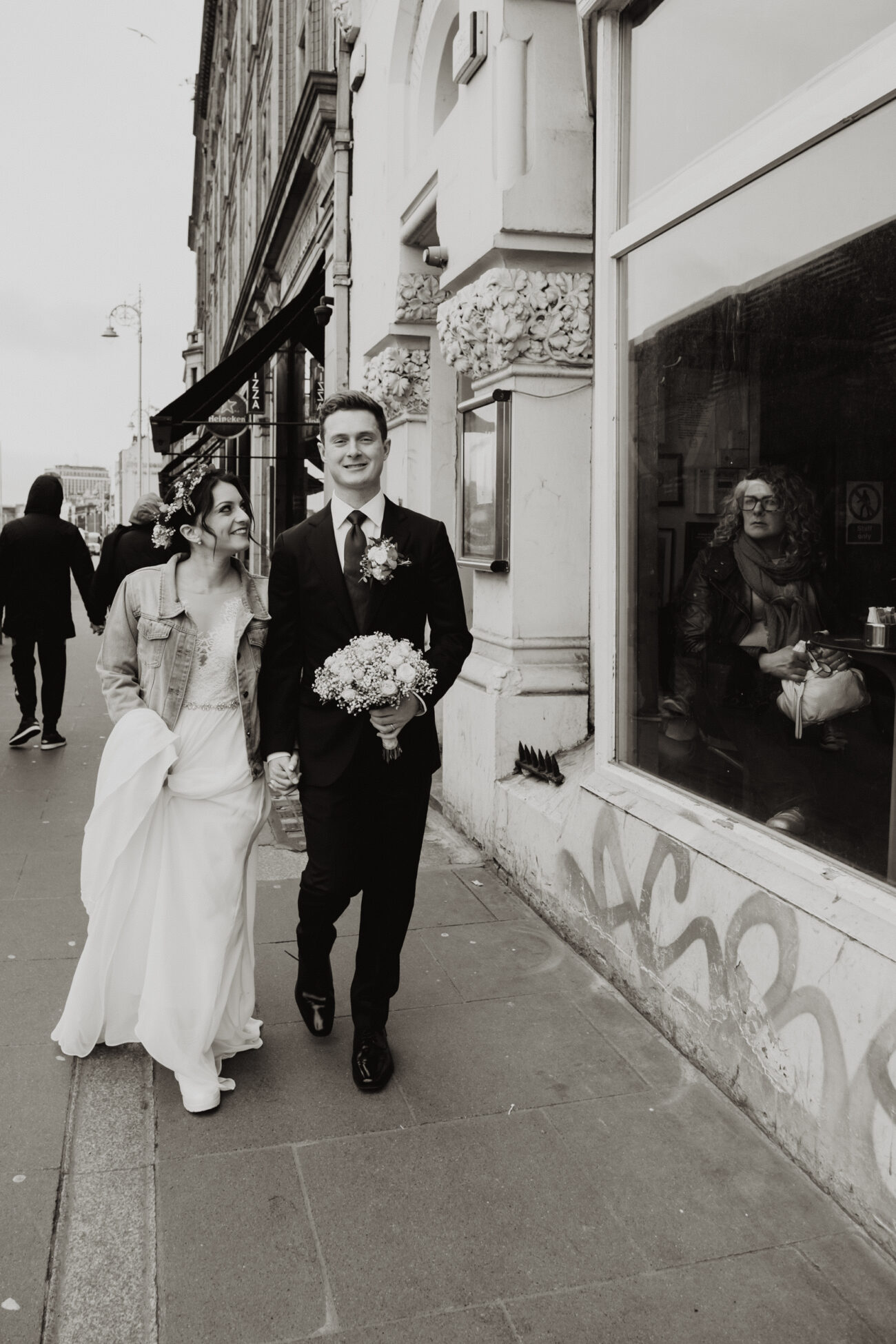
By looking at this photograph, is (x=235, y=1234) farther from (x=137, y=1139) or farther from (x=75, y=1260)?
(x=137, y=1139)

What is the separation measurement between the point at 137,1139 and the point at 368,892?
39.1 inches

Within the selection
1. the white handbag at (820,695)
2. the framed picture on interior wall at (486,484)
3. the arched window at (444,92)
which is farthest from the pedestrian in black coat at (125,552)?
the white handbag at (820,695)

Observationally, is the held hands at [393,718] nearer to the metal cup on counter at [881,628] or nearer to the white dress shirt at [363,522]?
the white dress shirt at [363,522]

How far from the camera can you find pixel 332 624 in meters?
3.59

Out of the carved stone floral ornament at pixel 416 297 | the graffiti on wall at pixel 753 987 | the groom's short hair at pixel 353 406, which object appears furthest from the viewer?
the carved stone floral ornament at pixel 416 297

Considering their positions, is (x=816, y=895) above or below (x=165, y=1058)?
above

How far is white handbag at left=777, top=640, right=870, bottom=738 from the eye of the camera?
3.58 meters

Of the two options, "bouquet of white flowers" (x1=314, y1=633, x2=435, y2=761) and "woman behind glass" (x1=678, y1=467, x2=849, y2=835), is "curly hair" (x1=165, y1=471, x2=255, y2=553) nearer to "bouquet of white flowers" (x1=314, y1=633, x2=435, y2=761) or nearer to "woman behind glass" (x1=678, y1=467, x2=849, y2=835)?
"bouquet of white flowers" (x1=314, y1=633, x2=435, y2=761)

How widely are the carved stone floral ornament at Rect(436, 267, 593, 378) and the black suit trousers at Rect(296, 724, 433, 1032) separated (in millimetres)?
2875

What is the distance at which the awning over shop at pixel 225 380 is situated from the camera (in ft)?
40.3

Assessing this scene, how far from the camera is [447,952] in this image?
16.1 ft

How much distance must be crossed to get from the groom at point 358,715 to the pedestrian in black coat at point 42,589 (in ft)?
19.8

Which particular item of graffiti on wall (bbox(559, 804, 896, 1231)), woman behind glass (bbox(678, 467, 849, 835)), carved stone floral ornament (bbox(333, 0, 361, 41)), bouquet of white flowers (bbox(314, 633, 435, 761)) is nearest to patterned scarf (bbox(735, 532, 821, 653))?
woman behind glass (bbox(678, 467, 849, 835))

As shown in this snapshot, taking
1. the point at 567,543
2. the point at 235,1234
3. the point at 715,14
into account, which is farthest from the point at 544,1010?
the point at 715,14
